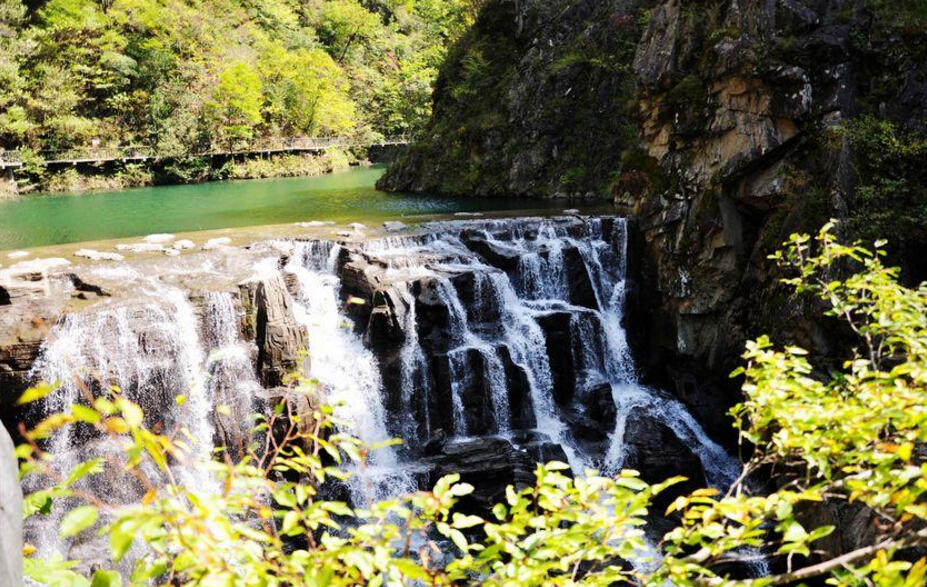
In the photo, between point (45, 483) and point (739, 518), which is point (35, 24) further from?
point (739, 518)

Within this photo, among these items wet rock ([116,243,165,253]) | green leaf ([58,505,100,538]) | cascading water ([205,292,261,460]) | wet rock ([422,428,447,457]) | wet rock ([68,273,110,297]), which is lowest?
wet rock ([422,428,447,457])

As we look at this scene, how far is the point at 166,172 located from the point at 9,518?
144 feet

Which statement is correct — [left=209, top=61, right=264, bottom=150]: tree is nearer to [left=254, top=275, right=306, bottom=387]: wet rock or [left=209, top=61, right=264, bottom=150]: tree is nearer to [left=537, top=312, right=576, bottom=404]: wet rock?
[left=254, top=275, right=306, bottom=387]: wet rock

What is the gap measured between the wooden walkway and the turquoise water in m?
3.22

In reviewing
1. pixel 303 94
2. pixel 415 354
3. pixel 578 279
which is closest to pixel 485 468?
pixel 415 354

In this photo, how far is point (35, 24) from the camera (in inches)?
1518

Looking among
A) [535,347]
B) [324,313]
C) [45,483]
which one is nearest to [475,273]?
[535,347]

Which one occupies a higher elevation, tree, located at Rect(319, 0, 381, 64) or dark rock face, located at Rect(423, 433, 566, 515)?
tree, located at Rect(319, 0, 381, 64)

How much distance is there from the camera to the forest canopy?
1421 inches

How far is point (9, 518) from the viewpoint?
183 centimetres

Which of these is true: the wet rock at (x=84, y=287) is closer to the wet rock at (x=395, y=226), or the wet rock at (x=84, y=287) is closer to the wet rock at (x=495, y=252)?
the wet rock at (x=395, y=226)

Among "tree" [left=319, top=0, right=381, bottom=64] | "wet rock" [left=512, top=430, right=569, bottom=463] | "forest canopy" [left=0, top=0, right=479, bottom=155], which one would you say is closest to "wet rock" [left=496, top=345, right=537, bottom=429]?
"wet rock" [left=512, top=430, right=569, bottom=463]

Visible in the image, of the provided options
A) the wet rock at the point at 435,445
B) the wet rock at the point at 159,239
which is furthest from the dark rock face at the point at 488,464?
the wet rock at the point at 159,239

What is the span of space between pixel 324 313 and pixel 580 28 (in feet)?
73.9
